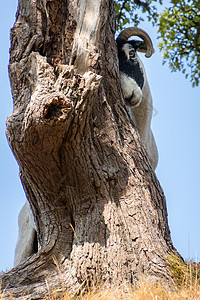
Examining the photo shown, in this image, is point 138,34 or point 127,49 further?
point 138,34

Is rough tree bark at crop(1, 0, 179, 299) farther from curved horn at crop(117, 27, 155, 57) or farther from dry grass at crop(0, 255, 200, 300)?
curved horn at crop(117, 27, 155, 57)

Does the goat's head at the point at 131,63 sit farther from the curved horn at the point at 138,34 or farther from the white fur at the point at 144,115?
the white fur at the point at 144,115

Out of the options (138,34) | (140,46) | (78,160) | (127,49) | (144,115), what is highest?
(144,115)

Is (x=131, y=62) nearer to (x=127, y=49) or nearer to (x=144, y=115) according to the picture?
(x=127, y=49)

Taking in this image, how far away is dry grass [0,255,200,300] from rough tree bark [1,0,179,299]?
9 cm

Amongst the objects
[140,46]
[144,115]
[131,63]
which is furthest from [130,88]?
[144,115]

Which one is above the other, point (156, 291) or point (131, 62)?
point (131, 62)

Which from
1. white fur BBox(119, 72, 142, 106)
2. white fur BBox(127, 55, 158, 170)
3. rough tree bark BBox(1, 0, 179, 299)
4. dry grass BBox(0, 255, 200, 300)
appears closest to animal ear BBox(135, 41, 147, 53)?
white fur BBox(119, 72, 142, 106)

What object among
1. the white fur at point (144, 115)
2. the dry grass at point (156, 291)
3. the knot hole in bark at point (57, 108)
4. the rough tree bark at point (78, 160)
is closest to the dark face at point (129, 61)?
the rough tree bark at point (78, 160)

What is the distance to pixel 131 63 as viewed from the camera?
15.2ft

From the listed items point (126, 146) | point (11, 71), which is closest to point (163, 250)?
point (126, 146)

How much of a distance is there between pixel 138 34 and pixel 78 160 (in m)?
2.01

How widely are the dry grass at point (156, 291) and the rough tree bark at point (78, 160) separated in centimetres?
9

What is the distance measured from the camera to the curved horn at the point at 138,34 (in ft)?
15.4
